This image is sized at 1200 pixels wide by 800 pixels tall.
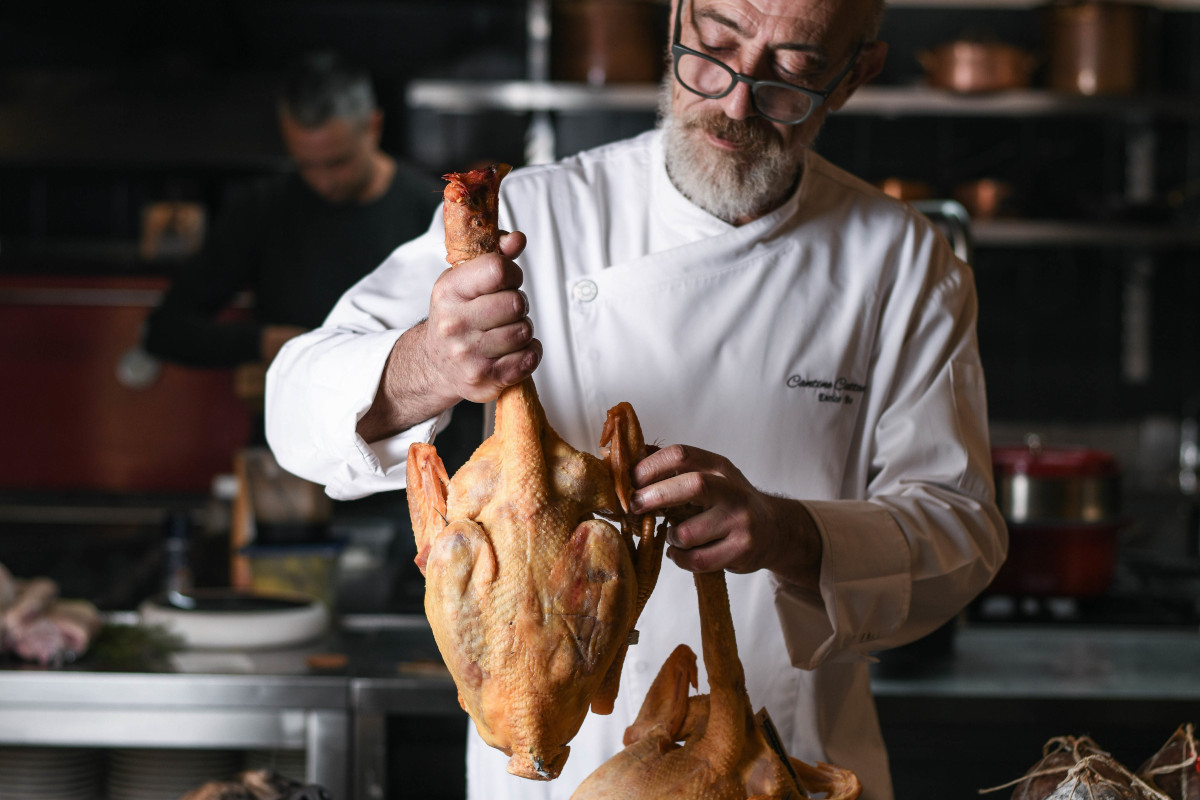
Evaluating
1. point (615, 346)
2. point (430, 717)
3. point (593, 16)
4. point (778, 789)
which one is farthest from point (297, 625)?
point (593, 16)

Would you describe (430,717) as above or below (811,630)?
below

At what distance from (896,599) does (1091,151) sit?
378 cm

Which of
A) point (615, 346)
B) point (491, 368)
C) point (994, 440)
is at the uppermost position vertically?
point (491, 368)

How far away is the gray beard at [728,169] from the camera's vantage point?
142 centimetres

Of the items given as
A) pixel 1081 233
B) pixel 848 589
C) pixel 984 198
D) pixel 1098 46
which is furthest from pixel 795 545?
pixel 1098 46

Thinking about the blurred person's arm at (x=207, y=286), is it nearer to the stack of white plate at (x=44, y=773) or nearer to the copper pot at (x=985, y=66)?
the stack of white plate at (x=44, y=773)

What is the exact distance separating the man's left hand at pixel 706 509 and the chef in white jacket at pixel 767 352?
0.16m

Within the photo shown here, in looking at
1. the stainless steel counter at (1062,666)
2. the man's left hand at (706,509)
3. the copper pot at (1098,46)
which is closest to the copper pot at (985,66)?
the copper pot at (1098,46)

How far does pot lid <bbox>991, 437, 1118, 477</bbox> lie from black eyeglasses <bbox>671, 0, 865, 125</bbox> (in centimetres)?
109

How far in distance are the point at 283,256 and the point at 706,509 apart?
2.67m

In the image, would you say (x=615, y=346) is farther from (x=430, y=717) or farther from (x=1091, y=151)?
(x=1091, y=151)

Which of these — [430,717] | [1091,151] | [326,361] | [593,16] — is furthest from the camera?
[1091,151]

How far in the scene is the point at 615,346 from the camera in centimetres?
147

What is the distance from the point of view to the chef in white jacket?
4.28ft
